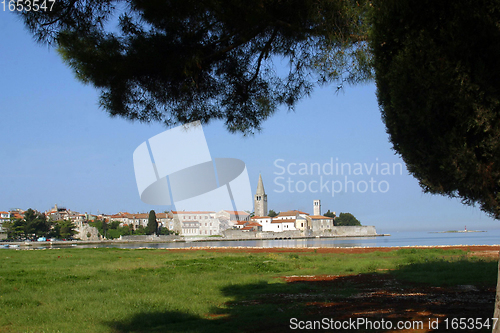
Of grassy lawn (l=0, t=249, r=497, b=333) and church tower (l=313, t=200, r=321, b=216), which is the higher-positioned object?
church tower (l=313, t=200, r=321, b=216)

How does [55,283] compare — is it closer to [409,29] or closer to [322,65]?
[322,65]

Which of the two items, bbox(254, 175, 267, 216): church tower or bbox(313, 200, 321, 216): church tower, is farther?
bbox(313, 200, 321, 216): church tower

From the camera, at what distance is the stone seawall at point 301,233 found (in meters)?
101

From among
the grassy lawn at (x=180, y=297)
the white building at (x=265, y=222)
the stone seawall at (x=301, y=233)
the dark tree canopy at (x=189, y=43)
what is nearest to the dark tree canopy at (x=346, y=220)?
the stone seawall at (x=301, y=233)

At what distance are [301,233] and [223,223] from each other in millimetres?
25464

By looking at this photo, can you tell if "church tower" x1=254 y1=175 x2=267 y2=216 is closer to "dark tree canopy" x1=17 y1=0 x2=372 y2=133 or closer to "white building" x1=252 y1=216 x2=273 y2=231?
"white building" x1=252 y1=216 x2=273 y2=231

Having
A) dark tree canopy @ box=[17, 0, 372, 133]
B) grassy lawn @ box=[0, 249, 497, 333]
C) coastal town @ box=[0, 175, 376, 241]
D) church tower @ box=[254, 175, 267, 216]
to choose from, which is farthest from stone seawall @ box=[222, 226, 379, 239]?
dark tree canopy @ box=[17, 0, 372, 133]

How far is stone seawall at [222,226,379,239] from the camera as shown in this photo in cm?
10075

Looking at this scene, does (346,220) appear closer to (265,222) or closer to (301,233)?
(265,222)

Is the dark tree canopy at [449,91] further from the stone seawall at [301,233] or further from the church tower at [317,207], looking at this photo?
the church tower at [317,207]

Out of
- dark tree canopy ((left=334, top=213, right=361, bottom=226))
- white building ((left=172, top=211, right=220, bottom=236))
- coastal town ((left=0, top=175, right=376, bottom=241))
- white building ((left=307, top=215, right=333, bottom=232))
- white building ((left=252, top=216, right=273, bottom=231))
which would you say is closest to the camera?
coastal town ((left=0, top=175, right=376, bottom=241))

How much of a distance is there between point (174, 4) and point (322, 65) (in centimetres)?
204

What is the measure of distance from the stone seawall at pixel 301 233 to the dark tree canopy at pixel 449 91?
97589mm

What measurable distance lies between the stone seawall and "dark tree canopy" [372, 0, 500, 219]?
97.6 metres
